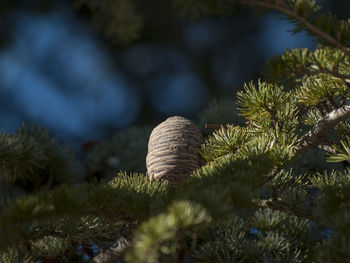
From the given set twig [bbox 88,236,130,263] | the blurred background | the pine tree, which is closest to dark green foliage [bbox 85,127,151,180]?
the blurred background

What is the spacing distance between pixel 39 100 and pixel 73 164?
1.14ft

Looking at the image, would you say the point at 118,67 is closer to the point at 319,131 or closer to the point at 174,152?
the point at 174,152

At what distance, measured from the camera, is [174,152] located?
495mm

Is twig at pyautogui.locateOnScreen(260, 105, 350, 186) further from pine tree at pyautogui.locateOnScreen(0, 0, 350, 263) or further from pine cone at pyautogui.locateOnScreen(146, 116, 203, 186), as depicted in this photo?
pine cone at pyautogui.locateOnScreen(146, 116, 203, 186)

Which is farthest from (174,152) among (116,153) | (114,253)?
(116,153)

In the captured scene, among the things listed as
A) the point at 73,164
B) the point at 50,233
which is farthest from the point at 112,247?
the point at 73,164

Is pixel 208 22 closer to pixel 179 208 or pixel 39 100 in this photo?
pixel 39 100

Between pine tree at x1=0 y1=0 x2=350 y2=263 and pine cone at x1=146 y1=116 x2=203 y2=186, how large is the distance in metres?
0.03

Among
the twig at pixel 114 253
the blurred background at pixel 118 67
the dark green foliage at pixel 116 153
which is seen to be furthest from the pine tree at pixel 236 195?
the blurred background at pixel 118 67

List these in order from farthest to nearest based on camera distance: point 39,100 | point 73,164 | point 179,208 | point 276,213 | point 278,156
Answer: point 39,100 < point 73,164 < point 276,213 < point 278,156 < point 179,208

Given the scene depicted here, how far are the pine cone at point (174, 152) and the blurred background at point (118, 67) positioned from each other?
38 centimetres

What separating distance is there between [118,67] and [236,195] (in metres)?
0.71

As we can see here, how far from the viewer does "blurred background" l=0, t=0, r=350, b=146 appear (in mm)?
945

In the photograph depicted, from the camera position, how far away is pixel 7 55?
102cm
